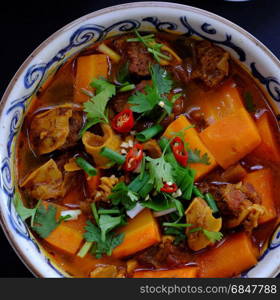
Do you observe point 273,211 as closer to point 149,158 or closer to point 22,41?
point 149,158

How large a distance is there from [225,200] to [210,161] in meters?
0.24

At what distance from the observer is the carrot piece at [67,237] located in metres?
3.06

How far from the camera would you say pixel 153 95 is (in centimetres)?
299

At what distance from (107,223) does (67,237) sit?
265 mm

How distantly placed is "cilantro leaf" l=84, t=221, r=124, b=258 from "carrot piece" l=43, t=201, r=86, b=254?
7 centimetres

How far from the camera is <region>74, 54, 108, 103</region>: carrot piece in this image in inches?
122

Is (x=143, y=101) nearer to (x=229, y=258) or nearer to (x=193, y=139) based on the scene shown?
(x=193, y=139)

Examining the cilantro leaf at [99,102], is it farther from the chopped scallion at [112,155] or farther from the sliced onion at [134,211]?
the sliced onion at [134,211]

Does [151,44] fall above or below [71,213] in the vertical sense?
above

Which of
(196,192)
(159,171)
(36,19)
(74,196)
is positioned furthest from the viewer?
(36,19)

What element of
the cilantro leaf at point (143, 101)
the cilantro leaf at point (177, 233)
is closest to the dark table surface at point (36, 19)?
the cilantro leaf at point (143, 101)

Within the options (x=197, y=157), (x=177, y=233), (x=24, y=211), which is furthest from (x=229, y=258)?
(x=24, y=211)

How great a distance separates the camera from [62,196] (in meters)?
3.12

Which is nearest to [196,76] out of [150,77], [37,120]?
[150,77]
